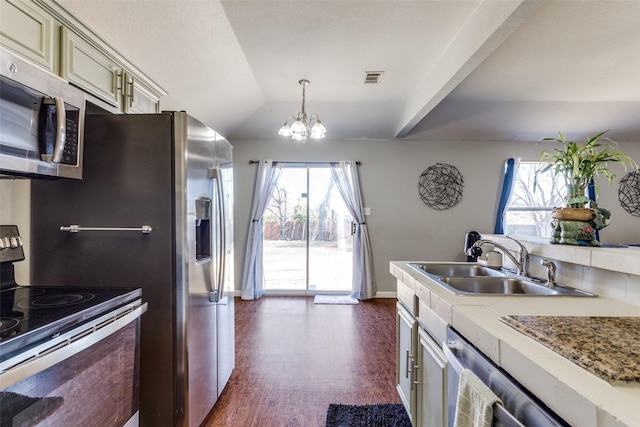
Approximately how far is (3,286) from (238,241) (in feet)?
11.0

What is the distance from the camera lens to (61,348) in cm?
97

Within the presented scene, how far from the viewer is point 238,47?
259 centimetres

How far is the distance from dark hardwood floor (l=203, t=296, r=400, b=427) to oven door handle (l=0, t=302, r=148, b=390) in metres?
1.07

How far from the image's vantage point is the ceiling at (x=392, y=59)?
6.61ft

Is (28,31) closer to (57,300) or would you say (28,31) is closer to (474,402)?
(57,300)

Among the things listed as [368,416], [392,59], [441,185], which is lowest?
[368,416]

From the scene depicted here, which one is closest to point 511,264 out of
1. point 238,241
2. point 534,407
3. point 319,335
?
point 534,407

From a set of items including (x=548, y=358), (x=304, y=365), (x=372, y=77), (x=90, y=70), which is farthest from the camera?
(x=372, y=77)

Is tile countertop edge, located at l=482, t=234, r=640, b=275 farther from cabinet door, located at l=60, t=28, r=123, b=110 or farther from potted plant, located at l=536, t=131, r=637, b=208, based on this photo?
cabinet door, located at l=60, t=28, r=123, b=110

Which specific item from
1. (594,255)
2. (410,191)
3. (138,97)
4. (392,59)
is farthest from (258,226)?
(594,255)

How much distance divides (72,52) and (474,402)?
86.2 inches

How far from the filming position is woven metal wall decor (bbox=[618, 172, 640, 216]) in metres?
4.73

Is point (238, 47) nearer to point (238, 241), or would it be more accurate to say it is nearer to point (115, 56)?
point (115, 56)

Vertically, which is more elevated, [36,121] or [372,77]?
[372,77]
